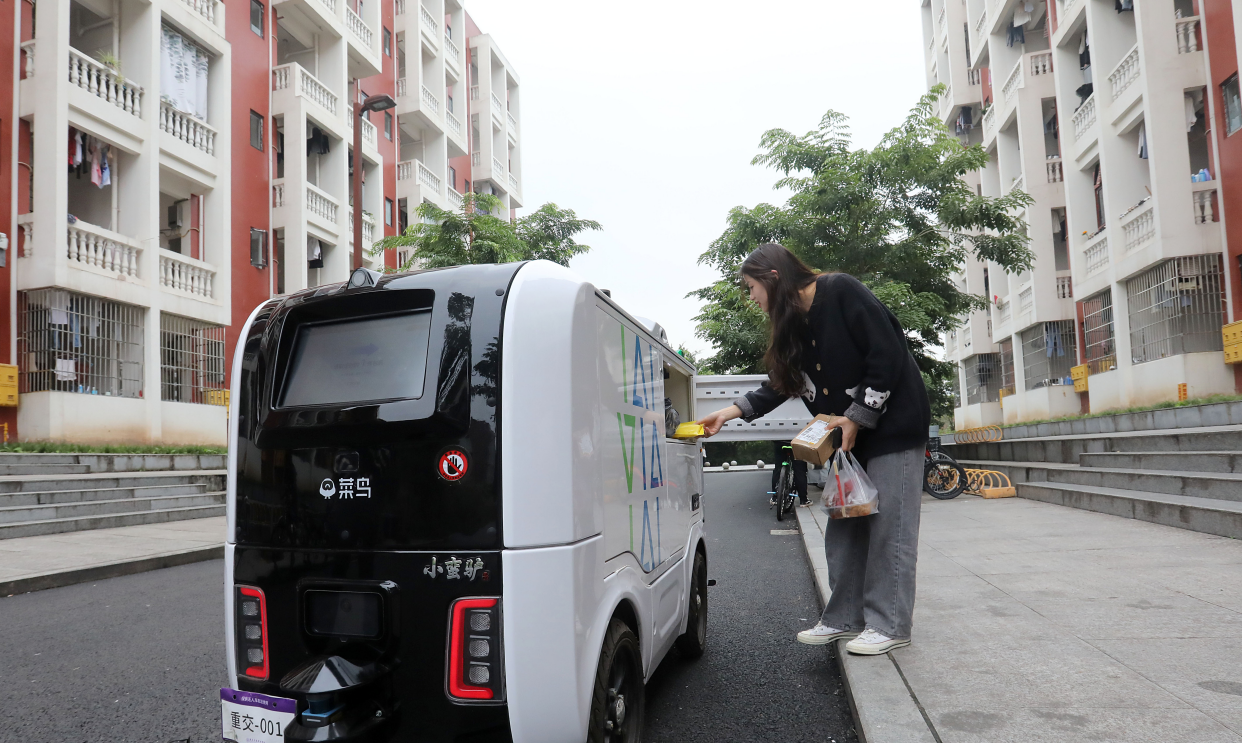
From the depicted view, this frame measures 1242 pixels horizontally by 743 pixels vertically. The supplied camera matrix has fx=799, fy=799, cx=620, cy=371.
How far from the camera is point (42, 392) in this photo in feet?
42.3

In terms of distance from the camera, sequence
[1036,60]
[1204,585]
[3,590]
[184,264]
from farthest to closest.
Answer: [1036,60] < [184,264] < [3,590] < [1204,585]

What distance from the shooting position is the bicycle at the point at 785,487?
11727 mm

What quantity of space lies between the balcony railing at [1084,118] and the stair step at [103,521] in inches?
761

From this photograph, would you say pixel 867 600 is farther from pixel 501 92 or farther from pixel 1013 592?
pixel 501 92

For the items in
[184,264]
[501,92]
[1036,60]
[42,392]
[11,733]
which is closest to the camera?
[11,733]

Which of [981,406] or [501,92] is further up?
[501,92]

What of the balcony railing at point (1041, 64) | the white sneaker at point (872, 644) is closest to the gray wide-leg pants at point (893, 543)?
the white sneaker at point (872, 644)

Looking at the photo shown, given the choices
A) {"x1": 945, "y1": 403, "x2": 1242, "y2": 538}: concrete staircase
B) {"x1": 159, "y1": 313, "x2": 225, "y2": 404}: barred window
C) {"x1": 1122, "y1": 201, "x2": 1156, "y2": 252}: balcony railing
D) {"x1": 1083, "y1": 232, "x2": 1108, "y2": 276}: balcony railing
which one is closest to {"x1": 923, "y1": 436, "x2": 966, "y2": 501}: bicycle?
{"x1": 945, "y1": 403, "x2": 1242, "y2": 538}: concrete staircase

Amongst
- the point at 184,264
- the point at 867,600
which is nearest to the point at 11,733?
the point at 867,600

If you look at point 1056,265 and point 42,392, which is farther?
point 1056,265

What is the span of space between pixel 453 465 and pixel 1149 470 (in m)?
9.52

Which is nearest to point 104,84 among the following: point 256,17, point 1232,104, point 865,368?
point 256,17

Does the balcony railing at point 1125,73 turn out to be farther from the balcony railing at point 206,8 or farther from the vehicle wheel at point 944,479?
the balcony railing at point 206,8

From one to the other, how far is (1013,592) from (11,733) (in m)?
5.16
